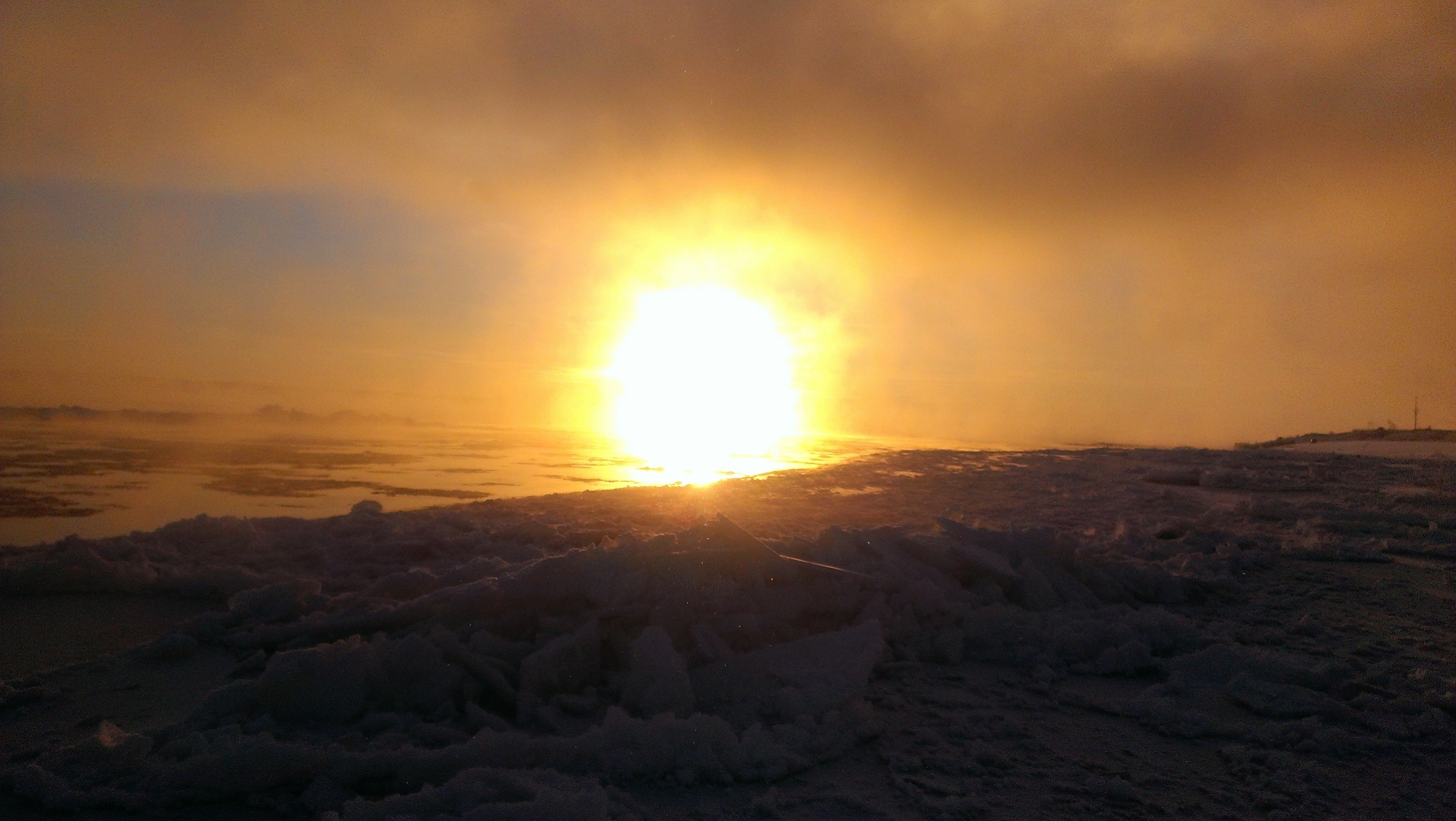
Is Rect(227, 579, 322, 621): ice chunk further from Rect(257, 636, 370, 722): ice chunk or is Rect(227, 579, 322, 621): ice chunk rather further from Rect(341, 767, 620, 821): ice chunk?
Rect(341, 767, 620, 821): ice chunk

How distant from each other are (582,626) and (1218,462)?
10.5m

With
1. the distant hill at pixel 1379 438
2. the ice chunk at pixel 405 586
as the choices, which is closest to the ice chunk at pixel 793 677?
the ice chunk at pixel 405 586

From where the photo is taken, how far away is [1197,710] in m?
2.58

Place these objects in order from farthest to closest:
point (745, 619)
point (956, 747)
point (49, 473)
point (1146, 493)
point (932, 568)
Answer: point (49, 473)
point (1146, 493)
point (932, 568)
point (745, 619)
point (956, 747)

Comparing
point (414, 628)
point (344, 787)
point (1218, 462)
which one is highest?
point (1218, 462)

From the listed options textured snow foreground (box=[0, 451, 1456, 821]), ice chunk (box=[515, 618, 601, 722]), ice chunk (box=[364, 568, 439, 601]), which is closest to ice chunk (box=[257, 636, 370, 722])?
textured snow foreground (box=[0, 451, 1456, 821])

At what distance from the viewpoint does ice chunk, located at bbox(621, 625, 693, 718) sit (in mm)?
2459

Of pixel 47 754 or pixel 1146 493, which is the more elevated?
pixel 1146 493

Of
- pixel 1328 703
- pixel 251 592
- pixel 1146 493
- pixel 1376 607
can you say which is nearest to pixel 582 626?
pixel 251 592

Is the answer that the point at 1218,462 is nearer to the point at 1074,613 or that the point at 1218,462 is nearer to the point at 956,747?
the point at 1074,613

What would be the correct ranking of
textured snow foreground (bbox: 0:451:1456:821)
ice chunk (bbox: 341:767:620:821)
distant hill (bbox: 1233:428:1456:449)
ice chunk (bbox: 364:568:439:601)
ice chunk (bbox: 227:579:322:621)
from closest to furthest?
1. ice chunk (bbox: 341:767:620:821)
2. textured snow foreground (bbox: 0:451:1456:821)
3. ice chunk (bbox: 227:579:322:621)
4. ice chunk (bbox: 364:568:439:601)
5. distant hill (bbox: 1233:428:1456:449)

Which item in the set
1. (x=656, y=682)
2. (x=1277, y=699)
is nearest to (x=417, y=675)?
(x=656, y=682)

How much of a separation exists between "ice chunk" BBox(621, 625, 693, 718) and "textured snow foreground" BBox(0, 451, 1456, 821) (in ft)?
0.04

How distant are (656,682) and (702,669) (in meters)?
0.27
